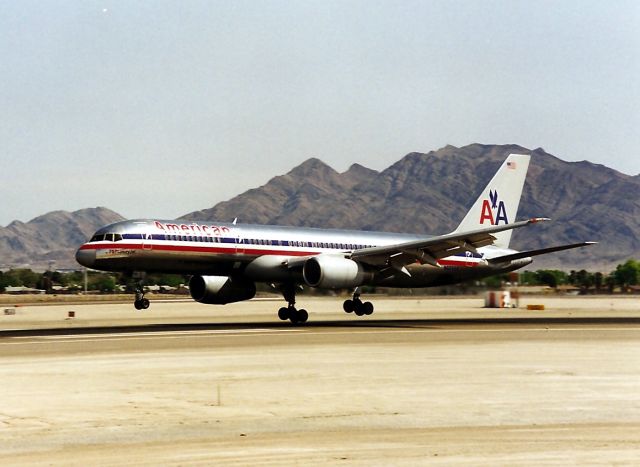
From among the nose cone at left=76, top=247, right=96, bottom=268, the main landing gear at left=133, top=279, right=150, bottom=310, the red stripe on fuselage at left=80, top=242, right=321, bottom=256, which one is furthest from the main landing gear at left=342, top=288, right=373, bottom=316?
the nose cone at left=76, top=247, right=96, bottom=268

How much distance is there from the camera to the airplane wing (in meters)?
42.9

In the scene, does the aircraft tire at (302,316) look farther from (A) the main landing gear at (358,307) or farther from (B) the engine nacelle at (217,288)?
(A) the main landing gear at (358,307)

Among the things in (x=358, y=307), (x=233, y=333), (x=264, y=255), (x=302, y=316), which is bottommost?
(x=233, y=333)

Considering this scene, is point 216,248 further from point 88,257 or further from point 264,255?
point 88,257

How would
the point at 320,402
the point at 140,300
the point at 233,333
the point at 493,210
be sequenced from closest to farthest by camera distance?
the point at 320,402 → the point at 233,333 → the point at 140,300 → the point at 493,210

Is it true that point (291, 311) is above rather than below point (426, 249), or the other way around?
below

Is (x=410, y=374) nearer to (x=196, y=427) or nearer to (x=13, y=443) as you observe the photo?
(x=196, y=427)

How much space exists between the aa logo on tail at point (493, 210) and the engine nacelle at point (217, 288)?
17789mm

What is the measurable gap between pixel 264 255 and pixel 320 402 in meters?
27.8

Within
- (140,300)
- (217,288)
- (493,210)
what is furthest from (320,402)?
(493,210)

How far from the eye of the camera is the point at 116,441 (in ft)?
42.7

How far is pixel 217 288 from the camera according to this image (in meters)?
45.3

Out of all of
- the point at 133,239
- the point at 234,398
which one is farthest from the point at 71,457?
the point at 133,239

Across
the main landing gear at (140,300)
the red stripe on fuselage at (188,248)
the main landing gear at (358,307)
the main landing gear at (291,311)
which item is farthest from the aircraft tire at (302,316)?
the main landing gear at (140,300)
